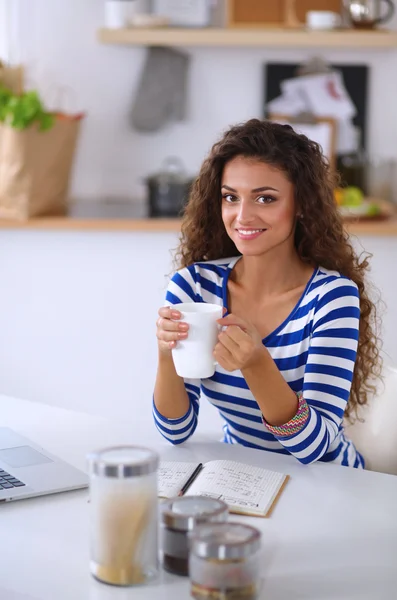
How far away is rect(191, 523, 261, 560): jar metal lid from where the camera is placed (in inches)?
34.3

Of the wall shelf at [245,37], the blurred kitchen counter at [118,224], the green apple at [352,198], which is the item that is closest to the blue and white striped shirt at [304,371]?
the blurred kitchen counter at [118,224]

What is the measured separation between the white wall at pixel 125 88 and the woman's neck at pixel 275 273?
5.79ft

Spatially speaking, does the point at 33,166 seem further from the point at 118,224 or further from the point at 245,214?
the point at 245,214

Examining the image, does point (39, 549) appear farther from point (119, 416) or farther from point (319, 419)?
point (119, 416)

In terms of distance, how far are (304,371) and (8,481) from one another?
565 mm

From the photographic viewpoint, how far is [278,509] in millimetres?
1182

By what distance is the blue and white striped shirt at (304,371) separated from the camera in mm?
1442

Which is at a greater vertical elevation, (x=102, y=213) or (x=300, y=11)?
(x=300, y=11)

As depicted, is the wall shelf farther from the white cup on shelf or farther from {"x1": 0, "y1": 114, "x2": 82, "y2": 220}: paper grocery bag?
{"x1": 0, "y1": 114, "x2": 82, "y2": 220}: paper grocery bag

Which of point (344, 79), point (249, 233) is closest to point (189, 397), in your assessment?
point (249, 233)

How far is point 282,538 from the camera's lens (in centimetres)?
109

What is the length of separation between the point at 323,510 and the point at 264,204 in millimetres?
579

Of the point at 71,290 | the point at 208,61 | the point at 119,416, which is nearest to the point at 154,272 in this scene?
the point at 71,290

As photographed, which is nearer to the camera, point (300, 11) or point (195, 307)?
point (195, 307)
